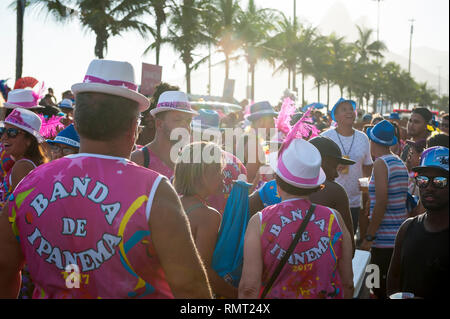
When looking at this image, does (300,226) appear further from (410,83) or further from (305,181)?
(410,83)

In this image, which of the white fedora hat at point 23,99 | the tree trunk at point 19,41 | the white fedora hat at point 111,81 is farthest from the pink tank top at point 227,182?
the tree trunk at point 19,41

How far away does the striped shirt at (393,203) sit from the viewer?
14.4ft

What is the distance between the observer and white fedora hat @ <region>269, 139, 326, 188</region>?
249 cm

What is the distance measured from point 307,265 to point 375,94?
243ft

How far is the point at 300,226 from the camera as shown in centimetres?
242

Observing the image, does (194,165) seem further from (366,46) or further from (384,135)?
(366,46)

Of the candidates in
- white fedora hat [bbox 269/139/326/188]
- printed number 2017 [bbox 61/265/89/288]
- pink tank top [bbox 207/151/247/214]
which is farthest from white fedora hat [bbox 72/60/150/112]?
pink tank top [bbox 207/151/247/214]

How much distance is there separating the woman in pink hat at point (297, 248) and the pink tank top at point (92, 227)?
30.8 inches

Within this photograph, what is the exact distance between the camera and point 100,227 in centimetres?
169

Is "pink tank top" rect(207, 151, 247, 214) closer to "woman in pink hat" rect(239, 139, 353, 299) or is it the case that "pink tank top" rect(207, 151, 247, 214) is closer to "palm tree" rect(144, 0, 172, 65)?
"woman in pink hat" rect(239, 139, 353, 299)

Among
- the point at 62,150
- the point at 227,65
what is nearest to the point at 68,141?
the point at 62,150

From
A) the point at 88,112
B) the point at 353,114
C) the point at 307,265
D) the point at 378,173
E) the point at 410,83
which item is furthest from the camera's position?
the point at 410,83

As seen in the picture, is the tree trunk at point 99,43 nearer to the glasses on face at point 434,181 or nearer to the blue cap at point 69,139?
the blue cap at point 69,139
